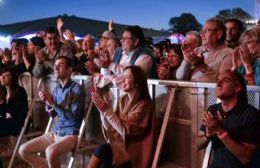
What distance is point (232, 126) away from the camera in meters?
3.27

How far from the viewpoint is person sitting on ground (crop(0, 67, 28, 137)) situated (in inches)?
243

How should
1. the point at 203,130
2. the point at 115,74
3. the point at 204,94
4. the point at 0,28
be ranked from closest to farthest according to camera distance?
1. the point at 203,130
2. the point at 204,94
3. the point at 115,74
4. the point at 0,28

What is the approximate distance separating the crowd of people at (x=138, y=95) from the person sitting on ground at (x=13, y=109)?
0.02m

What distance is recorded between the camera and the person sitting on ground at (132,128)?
414cm

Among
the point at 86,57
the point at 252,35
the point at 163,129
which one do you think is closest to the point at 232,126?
the point at 163,129

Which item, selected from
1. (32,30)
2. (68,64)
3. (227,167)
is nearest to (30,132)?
(68,64)

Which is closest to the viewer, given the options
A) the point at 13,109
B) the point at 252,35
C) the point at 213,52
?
the point at 252,35

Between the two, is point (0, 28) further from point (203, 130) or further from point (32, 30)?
point (203, 130)

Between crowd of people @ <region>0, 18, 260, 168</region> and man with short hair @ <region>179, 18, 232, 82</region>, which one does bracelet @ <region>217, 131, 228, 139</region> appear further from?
man with short hair @ <region>179, 18, 232, 82</region>

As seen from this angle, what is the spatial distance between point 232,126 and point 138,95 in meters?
1.23

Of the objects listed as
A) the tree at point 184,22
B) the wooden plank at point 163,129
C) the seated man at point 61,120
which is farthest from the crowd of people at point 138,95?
the tree at point 184,22

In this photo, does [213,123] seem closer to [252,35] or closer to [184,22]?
[252,35]

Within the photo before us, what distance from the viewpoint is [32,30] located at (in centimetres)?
1567

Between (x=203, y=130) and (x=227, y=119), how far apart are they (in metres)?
0.30
